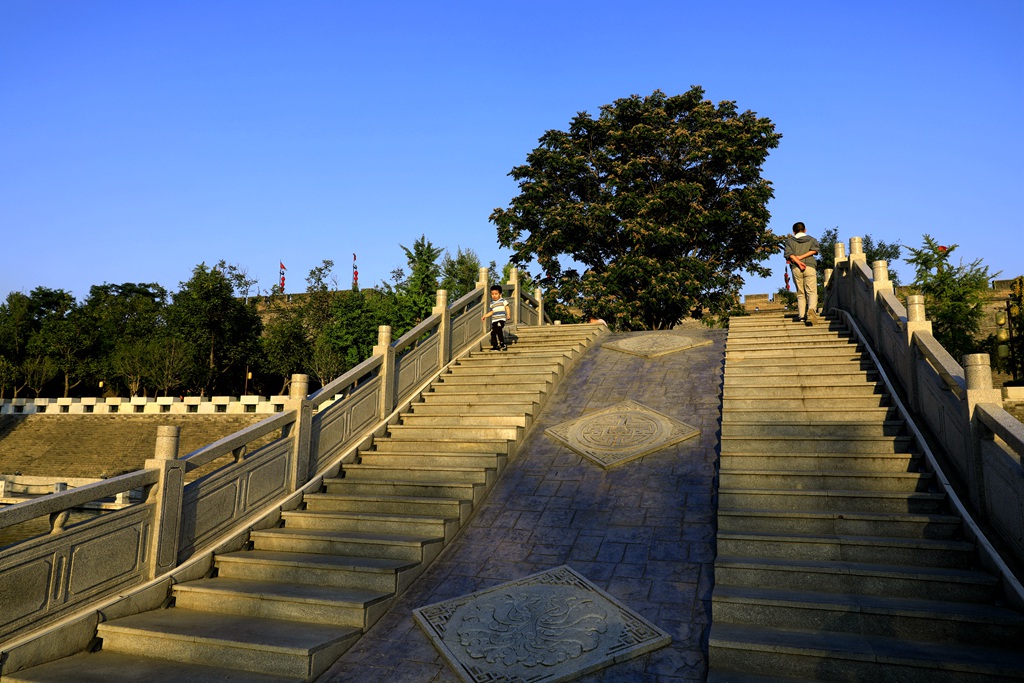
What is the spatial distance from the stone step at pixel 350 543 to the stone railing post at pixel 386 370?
3158 mm

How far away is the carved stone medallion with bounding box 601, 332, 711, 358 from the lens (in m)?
13.4

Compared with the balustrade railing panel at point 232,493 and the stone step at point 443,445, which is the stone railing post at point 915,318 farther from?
the balustrade railing panel at point 232,493

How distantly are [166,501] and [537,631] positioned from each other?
4054 millimetres

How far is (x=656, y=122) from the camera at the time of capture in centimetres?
2812

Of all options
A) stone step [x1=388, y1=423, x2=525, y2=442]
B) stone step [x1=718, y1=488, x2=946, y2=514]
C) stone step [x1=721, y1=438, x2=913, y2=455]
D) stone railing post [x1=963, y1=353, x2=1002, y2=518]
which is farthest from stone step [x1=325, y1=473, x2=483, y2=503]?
stone railing post [x1=963, y1=353, x2=1002, y2=518]

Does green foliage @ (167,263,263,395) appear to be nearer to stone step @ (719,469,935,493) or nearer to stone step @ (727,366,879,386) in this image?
stone step @ (727,366,879,386)

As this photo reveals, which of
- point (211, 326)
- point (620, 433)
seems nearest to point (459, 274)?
point (211, 326)

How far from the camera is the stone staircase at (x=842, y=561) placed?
4.52m

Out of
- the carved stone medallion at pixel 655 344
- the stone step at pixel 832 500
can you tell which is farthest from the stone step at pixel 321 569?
the carved stone medallion at pixel 655 344

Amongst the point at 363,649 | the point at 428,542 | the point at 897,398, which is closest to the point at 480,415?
the point at 428,542

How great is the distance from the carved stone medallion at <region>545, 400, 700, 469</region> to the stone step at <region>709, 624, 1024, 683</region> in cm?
371

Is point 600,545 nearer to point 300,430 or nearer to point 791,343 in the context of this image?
point 300,430

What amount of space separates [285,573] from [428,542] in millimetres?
1529

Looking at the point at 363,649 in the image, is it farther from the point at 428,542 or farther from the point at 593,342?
the point at 593,342
